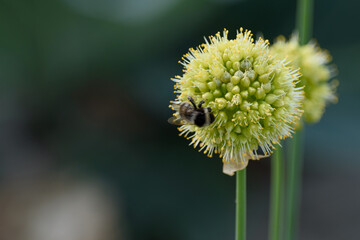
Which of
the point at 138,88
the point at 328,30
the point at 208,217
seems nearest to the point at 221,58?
the point at 208,217

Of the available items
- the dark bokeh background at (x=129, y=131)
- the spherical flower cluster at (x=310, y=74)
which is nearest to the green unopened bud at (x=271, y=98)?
the spherical flower cluster at (x=310, y=74)

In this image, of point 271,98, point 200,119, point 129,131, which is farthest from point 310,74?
point 129,131

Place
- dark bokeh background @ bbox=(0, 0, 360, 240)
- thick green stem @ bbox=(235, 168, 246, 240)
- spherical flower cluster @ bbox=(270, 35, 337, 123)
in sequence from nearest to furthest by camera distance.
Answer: thick green stem @ bbox=(235, 168, 246, 240)
spherical flower cluster @ bbox=(270, 35, 337, 123)
dark bokeh background @ bbox=(0, 0, 360, 240)

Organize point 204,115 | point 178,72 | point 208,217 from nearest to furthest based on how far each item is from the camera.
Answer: point 204,115, point 208,217, point 178,72

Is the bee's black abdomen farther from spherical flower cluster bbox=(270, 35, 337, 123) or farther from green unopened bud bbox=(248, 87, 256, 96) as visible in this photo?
spherical flower cluster bbox=(270, 35, 337, 123)

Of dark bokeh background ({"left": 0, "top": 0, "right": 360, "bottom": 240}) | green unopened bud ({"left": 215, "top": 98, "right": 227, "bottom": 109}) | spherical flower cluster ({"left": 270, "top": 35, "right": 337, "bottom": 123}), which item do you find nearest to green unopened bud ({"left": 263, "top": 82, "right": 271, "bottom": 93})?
green unopened bud ({"left": 215, "top": 98, "right": 227, "bottom": 109})

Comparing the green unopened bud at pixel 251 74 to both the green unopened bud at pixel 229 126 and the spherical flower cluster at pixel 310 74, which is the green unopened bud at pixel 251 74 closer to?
the green unopened bud at pixel 229 126

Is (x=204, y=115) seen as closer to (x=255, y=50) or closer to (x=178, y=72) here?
(x=255, y=50)
